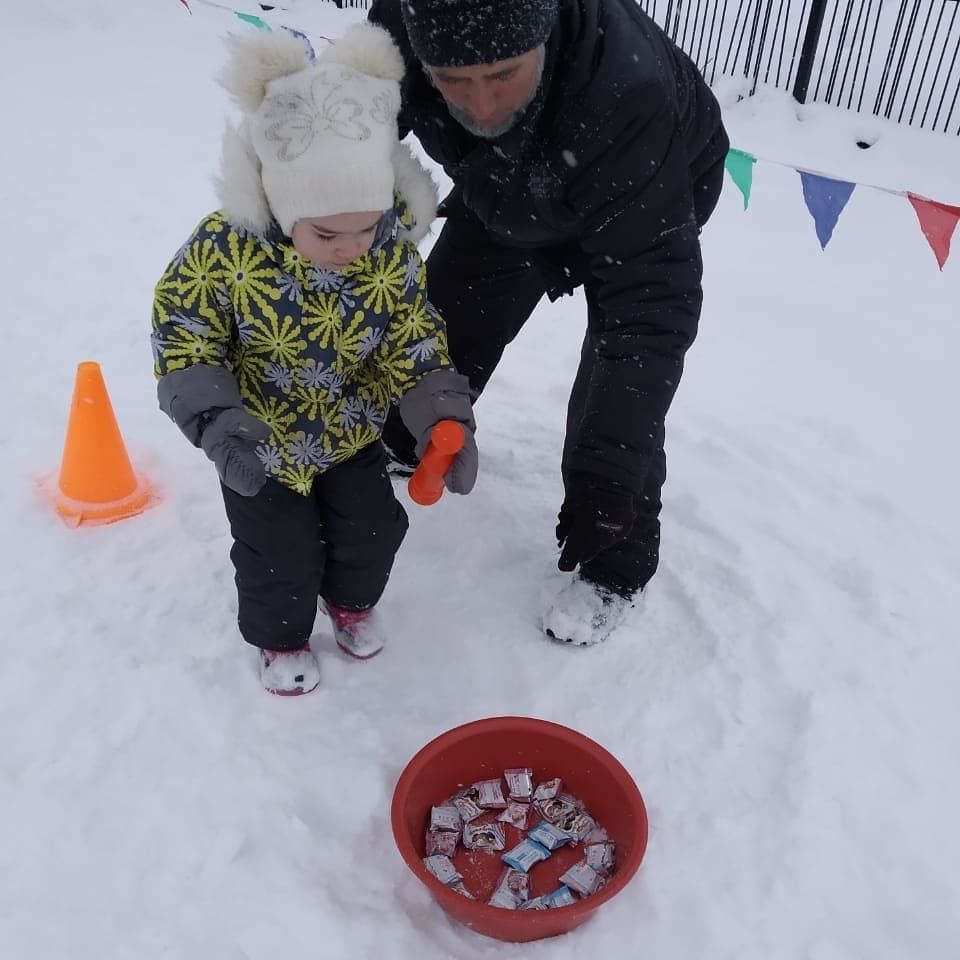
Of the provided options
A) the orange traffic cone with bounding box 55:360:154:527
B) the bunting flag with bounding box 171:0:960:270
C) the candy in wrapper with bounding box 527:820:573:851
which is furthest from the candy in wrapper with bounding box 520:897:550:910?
the bunting flag with bounding box 171:0:960:270

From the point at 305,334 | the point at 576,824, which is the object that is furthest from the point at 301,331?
the point at 576,824

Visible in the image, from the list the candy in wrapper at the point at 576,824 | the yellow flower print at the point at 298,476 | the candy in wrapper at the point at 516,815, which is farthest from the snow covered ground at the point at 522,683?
the yellow flower print at the point at 298,476

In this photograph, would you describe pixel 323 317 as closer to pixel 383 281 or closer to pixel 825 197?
pixel 383 281

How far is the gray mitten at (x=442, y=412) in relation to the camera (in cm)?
193

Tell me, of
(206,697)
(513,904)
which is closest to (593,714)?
(513,904)

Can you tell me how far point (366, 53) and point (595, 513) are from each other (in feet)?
3.32

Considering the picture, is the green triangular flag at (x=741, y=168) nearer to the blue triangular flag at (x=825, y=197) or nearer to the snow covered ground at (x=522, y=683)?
the blue triangular flag at (x=825, y=197)

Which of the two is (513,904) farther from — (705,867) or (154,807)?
(154,807)

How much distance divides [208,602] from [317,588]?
0.40m

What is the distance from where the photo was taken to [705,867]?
1.88 m

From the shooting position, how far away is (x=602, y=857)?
1.89 metres

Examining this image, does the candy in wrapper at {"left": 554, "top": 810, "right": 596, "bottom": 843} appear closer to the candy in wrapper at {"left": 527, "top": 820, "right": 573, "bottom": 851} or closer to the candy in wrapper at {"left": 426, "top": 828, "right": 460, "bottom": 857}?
the candy in wrapper at {"left": 527, "top": 820, "right": 573, "bottom": 851}

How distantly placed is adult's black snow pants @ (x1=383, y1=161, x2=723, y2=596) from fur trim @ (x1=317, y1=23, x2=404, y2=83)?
0.70 m

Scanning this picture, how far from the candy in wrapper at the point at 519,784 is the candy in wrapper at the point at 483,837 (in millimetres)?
86
